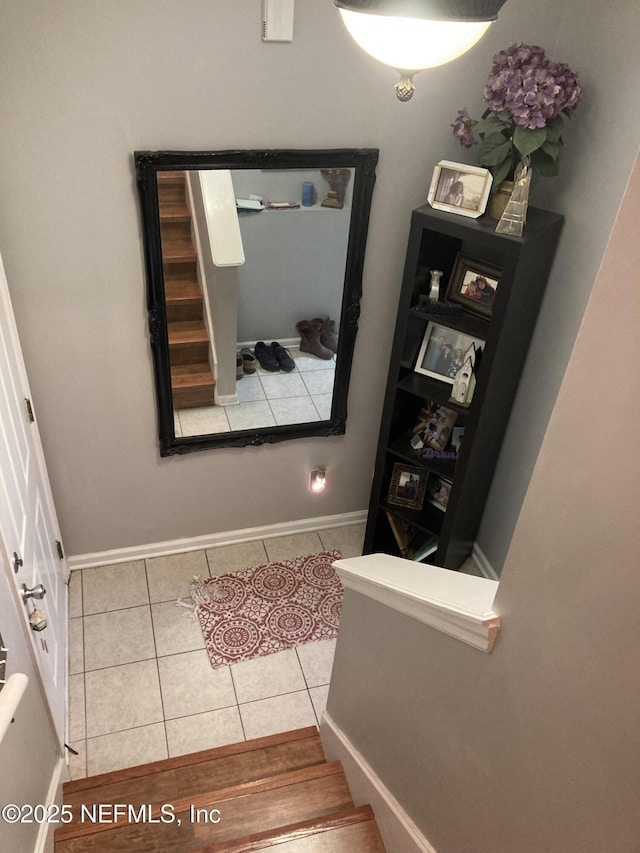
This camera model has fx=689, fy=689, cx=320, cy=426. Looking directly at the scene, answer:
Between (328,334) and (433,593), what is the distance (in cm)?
174

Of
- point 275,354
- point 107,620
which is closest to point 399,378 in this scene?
point 275,354

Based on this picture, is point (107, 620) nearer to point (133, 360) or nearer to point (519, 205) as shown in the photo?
point (133, 360)

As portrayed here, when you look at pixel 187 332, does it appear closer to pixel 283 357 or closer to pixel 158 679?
pixel 283 357

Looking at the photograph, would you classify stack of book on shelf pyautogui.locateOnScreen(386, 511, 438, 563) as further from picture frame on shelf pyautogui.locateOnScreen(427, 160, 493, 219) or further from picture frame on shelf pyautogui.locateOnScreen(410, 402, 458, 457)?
picture frame on shelf pyautogui.locateOnScreen(427, 160, 493, 219)

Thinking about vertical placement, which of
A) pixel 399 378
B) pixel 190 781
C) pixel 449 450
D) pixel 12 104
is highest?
pixel 12 104

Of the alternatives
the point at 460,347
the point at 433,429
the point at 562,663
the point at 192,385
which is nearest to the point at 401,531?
the point at 433,429

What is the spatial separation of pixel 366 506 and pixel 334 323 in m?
1.19

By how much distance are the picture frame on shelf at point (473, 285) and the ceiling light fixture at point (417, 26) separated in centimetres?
141

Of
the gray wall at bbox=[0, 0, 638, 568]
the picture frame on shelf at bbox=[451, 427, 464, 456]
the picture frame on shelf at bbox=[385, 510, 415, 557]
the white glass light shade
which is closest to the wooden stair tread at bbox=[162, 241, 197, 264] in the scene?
the gray wall at bbox=[0, 0, 638, 568]

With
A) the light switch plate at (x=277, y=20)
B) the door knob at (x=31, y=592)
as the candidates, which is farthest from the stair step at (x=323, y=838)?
the light switch plate at (x=277, y=20)

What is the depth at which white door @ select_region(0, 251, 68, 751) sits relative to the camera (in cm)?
213

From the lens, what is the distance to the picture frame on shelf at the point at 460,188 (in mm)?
2549

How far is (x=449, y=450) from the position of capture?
3193 mm

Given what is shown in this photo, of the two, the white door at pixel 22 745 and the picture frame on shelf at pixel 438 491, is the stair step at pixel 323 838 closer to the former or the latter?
the white door at pixel 22 745
